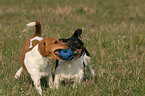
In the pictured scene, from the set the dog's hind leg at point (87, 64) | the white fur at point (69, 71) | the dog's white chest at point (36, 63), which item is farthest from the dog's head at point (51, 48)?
the dog's hind leg at point (87, 64)

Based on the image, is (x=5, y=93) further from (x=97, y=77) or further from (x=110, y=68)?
(x=110, y=68)

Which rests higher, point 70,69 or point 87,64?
point 70,69

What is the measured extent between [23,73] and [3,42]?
1.28m

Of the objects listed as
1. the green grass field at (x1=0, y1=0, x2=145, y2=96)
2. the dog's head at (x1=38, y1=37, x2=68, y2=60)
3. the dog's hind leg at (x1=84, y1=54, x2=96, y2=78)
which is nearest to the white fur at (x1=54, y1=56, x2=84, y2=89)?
the green grass field at (x1=0, y1=0, x2=145, y2=96)

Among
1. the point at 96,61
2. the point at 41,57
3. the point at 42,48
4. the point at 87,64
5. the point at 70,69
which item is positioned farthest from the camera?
the point at 96,61

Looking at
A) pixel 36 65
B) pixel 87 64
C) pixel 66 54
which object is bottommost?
pixel 87 64

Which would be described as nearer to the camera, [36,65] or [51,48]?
[51,48]

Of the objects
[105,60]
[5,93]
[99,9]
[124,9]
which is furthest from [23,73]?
[124,9]

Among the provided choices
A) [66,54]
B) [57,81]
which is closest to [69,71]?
[57,81]

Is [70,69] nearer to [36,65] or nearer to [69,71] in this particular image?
[69,71]

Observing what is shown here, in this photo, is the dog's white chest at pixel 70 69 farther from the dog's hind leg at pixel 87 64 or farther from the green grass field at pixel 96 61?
the dog's hind leg at pixel 87 64

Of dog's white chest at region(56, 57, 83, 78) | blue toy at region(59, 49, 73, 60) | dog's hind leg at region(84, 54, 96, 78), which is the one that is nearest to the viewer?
blue toy at region(59, 49, 73, 60)

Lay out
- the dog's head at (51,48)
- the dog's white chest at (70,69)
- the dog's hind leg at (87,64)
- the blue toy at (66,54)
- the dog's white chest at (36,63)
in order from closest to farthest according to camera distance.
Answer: the blue toy at (66,54) < the dog's head at (51,48) < the dog's white chest at (36,63) < the dog's white chest at (70,69) < the dog's hind leg at (87,64)

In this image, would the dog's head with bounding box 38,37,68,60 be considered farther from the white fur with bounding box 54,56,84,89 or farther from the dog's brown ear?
the white fur with bounding box 54,56,84,89
